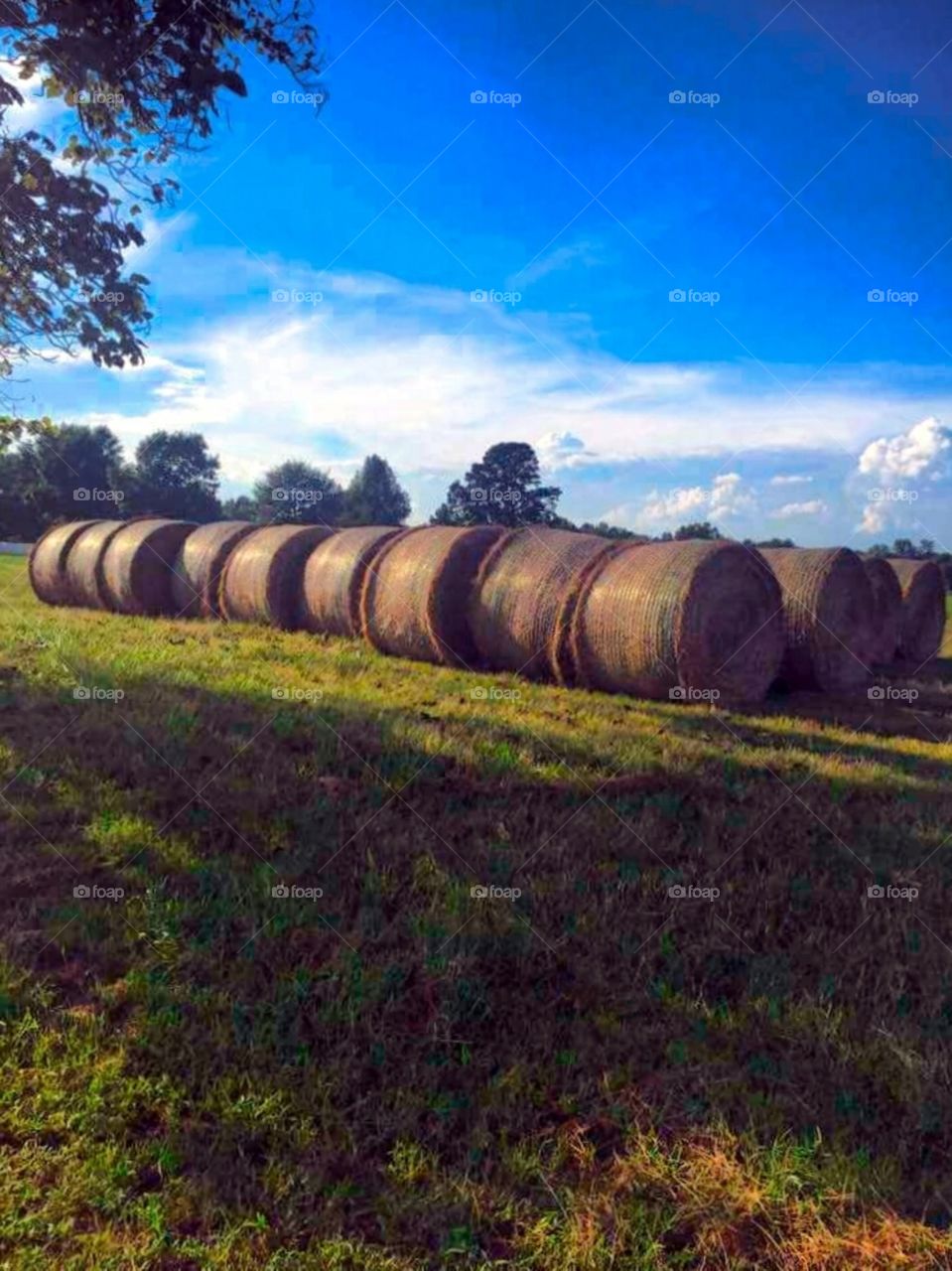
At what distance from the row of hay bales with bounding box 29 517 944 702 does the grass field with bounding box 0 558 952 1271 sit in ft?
11.0

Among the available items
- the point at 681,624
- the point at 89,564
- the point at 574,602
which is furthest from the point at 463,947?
the point at 89,564

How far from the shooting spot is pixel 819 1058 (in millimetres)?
3973

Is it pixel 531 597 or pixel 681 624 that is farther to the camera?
pixel 531 597

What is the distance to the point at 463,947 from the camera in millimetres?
4664

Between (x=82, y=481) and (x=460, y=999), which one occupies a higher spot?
(x=82, y=481)

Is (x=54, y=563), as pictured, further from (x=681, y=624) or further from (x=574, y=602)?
(x=681, y=624)

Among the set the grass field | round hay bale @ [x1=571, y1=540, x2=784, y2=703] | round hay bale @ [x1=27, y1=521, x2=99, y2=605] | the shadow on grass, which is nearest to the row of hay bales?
round hay bale @ [x1=571, y1=540, x2=784, y2=703]

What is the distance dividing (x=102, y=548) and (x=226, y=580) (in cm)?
534

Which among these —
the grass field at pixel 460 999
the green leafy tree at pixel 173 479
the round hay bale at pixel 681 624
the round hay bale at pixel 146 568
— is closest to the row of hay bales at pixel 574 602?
the round hay bale at pixel 681 624

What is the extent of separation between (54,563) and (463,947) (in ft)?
69.8

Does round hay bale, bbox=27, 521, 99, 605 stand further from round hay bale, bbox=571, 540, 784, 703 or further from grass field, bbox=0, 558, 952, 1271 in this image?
grass field, bbox=0, 558, 952, 1271

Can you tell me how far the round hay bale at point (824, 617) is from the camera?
13188 millimetres

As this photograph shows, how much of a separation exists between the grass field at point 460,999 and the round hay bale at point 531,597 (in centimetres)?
411

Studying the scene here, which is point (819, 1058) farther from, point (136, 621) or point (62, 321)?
point (136, 621)
